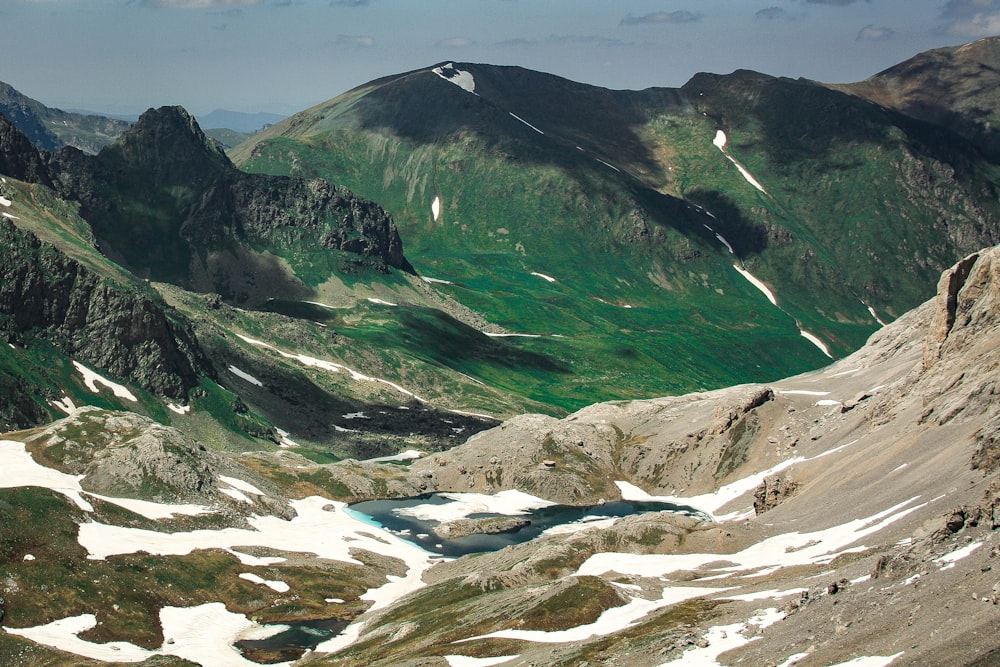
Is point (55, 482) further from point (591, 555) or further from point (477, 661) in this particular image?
point (477, 661)

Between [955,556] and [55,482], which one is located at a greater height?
[955,556]

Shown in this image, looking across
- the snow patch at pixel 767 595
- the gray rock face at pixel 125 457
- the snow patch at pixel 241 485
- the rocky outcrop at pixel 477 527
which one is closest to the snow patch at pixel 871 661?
the snow patch at pixel 767 595

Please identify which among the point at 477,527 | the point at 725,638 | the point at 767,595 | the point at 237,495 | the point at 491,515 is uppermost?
the point at 725,638

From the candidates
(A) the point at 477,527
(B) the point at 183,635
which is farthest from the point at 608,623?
(A) the point at 477,527

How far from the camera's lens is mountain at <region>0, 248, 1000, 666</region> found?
7919 centimetres

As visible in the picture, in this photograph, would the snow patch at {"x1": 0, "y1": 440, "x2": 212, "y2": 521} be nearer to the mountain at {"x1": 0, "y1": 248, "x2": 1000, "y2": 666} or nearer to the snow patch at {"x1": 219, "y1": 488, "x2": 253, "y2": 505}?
the mountain at {"x1": 0, "y1": 248, "x2": 1000, "y2": 666}

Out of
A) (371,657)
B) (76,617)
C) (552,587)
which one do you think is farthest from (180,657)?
(552,587)

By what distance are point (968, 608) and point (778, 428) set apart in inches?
5120

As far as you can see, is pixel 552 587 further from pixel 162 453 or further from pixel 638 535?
pixel 162 453

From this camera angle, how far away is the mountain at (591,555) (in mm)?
79188

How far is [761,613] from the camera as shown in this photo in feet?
277

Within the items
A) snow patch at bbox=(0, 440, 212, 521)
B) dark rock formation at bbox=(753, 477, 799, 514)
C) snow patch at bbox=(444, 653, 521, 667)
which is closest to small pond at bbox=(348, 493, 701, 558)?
dark rock formation at bbox=(753, 477, 799, 514)

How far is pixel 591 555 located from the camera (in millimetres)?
139000

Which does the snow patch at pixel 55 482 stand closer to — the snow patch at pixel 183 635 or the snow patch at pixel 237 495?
the snow patch at pixel 237 495
